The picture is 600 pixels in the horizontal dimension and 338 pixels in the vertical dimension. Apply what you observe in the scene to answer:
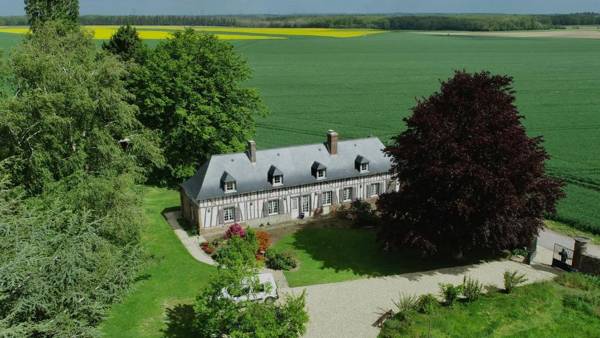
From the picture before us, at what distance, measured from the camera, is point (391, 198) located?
89.5 feet

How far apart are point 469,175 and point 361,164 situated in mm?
11708

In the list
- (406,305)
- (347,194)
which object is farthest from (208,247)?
(406,305)

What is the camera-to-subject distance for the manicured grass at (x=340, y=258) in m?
26.4

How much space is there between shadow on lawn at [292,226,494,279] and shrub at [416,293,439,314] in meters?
3.48

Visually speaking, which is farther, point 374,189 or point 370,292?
point 374,189

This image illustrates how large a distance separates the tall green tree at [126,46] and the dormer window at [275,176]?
72.7 feet

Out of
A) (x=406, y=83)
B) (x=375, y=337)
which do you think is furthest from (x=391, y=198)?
(x=406, y=83)

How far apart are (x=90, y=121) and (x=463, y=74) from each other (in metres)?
20.1

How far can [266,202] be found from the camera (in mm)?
32969

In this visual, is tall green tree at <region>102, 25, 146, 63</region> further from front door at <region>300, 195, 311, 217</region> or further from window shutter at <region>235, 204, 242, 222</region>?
front door at <region>300, 195, 311, 217</region>

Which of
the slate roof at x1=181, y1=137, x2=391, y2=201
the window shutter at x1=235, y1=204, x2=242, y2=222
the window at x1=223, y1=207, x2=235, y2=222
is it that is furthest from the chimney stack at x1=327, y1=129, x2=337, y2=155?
the window at x1=223, y1=207, x2=235, y2=222

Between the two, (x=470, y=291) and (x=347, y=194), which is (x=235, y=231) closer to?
(x=347, y=194)

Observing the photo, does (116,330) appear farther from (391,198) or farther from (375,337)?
(391,198)

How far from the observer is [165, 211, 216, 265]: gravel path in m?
28.4
